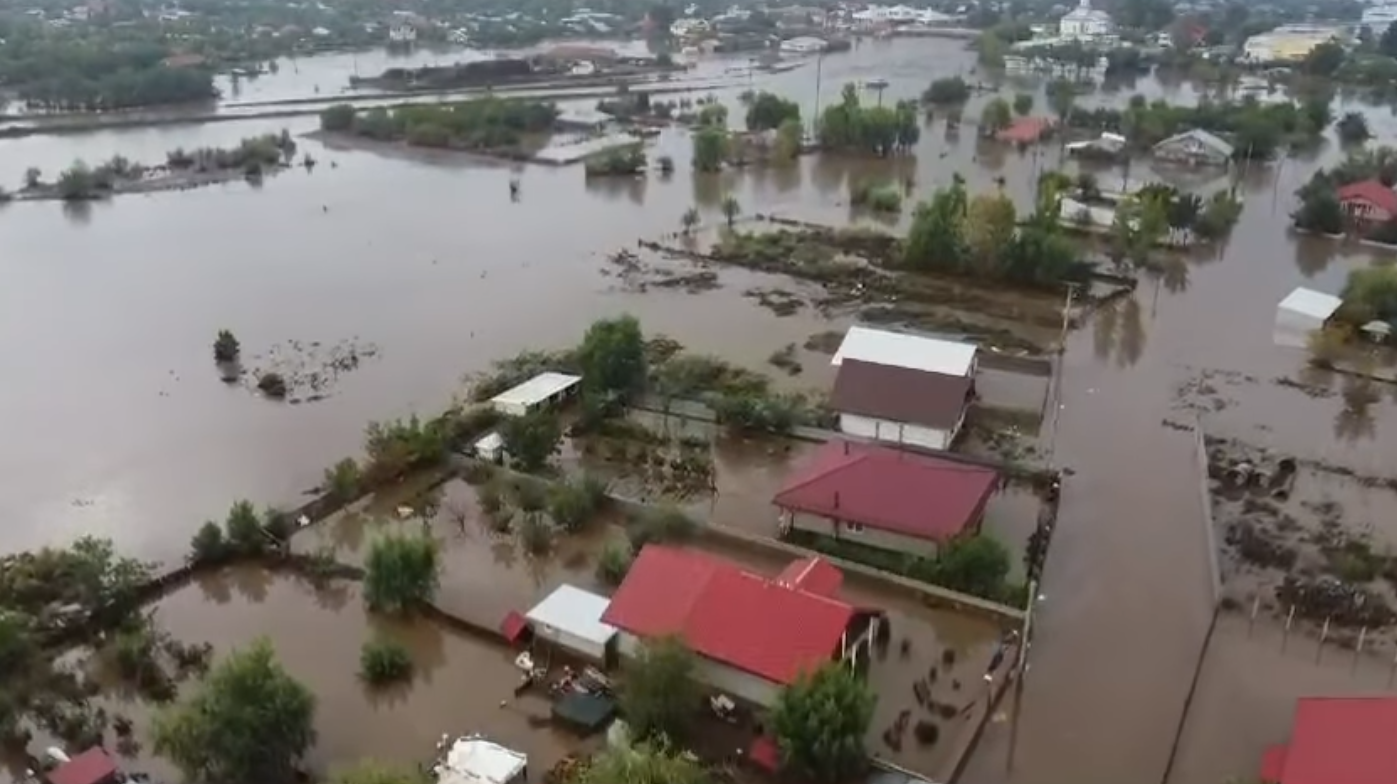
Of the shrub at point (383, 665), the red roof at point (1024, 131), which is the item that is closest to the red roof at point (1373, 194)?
the red roof at point (1024, 131)

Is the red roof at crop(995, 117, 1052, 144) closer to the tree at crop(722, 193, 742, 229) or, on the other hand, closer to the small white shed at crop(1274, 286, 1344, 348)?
the tree at crop(722, 193, 742, 229)

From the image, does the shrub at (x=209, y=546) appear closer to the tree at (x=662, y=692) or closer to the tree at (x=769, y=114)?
the tree at (x=662, y=692)

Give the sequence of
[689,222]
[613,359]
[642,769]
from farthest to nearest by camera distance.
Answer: [689,222], [613,359], [642,769]

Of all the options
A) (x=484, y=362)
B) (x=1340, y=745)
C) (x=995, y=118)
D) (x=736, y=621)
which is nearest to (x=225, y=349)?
(x=484, y=362)

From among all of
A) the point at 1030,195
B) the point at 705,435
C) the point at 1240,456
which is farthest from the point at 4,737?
the point at 1030,195

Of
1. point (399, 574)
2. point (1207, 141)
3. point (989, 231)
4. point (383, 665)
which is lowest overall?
point (383, 665)

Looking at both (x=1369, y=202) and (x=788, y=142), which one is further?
(x=788, y=142)

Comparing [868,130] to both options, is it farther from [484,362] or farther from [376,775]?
[376,775]

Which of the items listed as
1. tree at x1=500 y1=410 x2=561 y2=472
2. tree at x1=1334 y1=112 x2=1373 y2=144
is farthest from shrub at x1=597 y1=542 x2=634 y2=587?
tree at x1=1334 y1=112 x2=1373 y2=144
